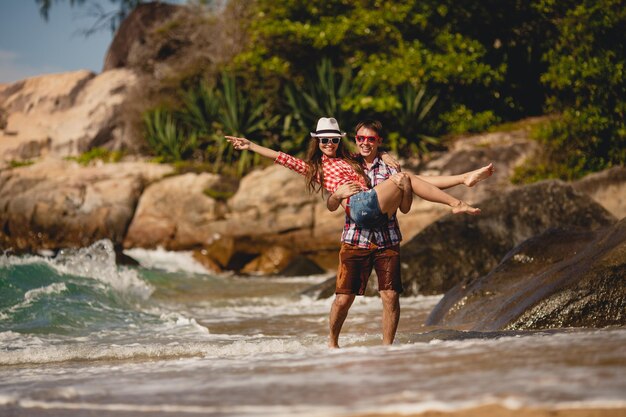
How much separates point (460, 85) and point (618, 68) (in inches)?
Result: 172

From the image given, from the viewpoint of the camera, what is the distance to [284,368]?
4875mm

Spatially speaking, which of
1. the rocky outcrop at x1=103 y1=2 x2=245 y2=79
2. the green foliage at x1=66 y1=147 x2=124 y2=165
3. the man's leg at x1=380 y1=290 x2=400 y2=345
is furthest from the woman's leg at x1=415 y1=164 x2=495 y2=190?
the green foliage at x1=66 y1=147 x2=124 y2=165

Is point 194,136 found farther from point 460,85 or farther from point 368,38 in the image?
point 460,85

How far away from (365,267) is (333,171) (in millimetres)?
691

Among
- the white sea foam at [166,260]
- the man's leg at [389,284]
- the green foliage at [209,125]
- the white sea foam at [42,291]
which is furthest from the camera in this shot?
the green foliage at [209,125]

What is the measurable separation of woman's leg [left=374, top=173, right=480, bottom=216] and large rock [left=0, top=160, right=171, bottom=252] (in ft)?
48.1

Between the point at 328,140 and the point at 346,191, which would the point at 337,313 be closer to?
the point at 346,191

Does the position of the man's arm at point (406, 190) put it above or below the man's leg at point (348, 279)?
above

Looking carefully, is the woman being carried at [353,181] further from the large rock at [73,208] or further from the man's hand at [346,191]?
the large rock at [73,208]

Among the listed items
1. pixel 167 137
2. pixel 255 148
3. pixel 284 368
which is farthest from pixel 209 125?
pixel 284 368

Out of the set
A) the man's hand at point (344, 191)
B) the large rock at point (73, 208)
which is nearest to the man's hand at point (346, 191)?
the man's hand at point (344, 191)

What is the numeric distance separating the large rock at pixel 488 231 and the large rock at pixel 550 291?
2.93 metres

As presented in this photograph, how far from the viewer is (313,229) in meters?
18.2

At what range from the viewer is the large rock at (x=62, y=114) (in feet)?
86.2
